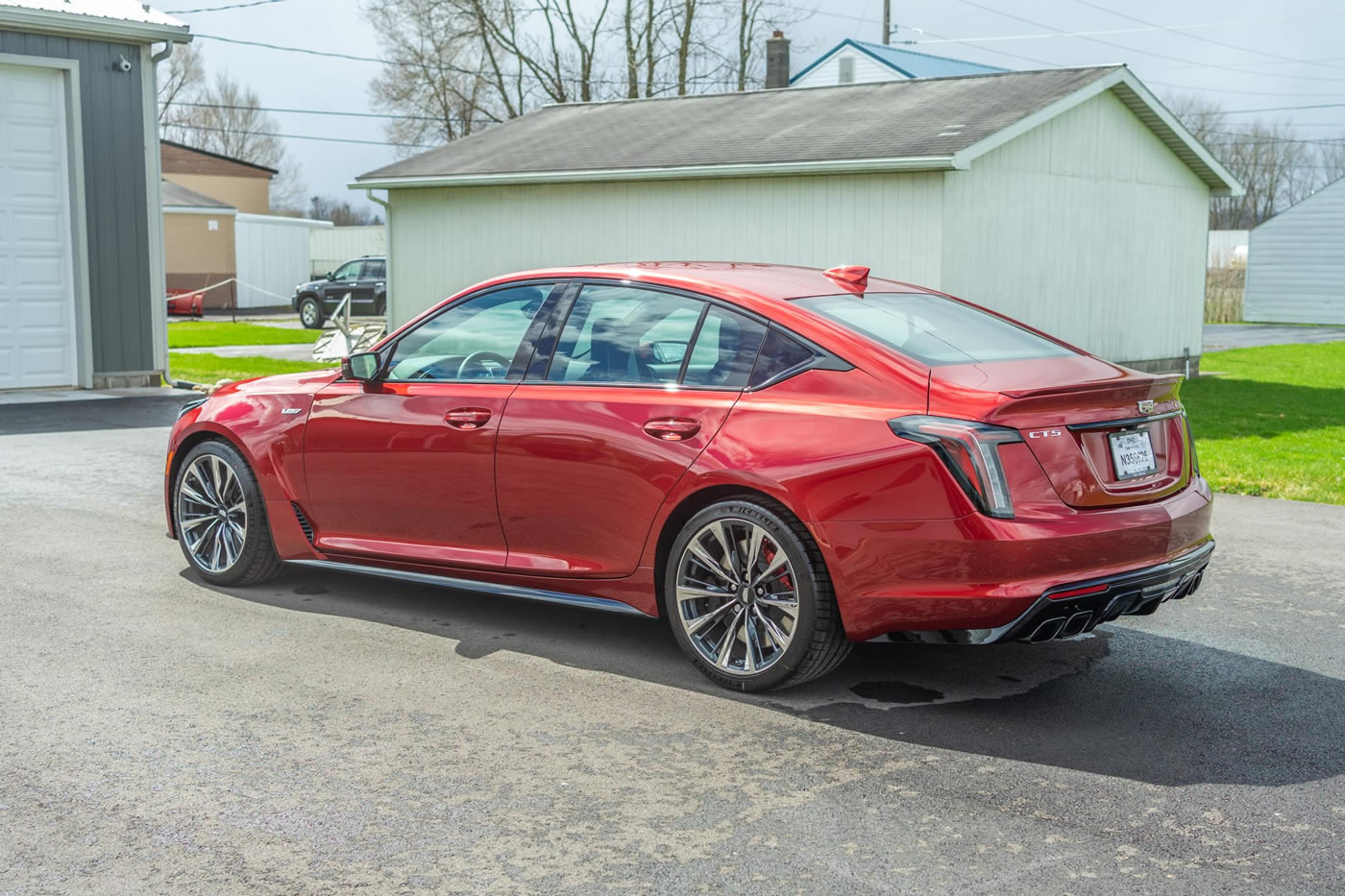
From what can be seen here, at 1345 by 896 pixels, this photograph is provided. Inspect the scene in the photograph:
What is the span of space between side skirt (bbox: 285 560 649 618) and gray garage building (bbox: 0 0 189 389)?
1092cm

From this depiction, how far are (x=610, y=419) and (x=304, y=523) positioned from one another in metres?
1.85

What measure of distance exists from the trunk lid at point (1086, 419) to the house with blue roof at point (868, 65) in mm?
33952

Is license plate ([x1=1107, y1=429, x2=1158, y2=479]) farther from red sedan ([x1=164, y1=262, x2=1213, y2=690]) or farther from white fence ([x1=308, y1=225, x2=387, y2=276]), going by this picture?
white fence ([x1=308, y1=225, x2=387, y2=276])

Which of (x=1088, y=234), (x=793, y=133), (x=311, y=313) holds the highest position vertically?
(x=793, y=133)

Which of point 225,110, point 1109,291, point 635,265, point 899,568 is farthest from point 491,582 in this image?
point 225,110

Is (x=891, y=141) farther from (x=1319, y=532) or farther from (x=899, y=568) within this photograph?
(x=899, y=568)

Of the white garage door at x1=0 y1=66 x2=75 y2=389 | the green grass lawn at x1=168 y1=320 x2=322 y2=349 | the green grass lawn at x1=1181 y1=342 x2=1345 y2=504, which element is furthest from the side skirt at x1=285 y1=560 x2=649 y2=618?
the green grass lawn at x1=168 y1=320 x2=322 y2=349

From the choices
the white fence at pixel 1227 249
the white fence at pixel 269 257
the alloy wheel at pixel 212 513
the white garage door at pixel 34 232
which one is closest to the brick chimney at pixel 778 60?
the white garage door at pixel 34 232

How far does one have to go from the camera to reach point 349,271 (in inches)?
1471

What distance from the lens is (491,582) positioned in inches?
238

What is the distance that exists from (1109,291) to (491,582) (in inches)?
643

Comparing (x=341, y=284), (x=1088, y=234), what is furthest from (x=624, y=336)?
(x=341, y=284)

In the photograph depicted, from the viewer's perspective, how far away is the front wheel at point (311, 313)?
116 ft

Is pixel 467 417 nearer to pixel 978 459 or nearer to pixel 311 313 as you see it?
pixel 978 459
